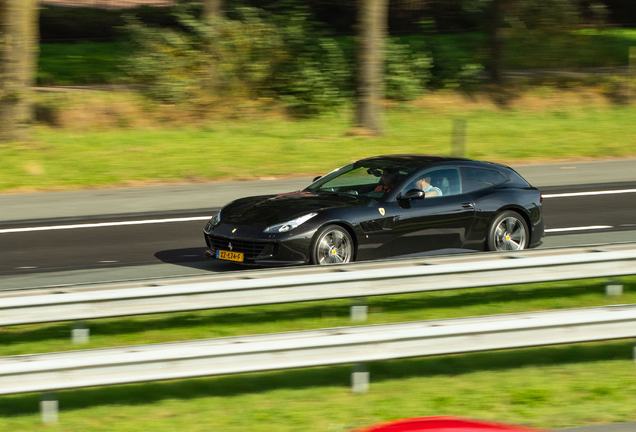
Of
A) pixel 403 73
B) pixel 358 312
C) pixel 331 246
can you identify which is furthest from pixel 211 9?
pixel 358 312

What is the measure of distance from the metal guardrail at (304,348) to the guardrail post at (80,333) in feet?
5.61

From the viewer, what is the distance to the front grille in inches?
381

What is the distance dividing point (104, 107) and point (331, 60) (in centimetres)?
691

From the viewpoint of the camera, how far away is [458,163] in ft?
35.4

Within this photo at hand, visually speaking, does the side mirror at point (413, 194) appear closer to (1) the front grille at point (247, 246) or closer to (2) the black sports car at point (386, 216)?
(2) the black sports car at point (386, 216)

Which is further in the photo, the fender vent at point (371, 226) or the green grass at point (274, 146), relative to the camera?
the green grass at point (274, 146)

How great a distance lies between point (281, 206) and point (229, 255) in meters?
0.82

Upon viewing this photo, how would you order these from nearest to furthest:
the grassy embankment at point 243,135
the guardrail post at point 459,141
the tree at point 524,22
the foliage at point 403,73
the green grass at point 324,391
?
1. the green grass at point 324,391
2. the grassy embankment at point 243,135
3. the guardrail post at point 459,141
4. the foliage at point 403,73
5. the tree at point 524,22

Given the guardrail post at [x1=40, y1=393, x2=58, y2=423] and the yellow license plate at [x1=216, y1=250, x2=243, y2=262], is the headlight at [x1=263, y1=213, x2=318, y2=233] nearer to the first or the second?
the yellow license plate at [x1=216, y1=250, x2=243, y2=262]

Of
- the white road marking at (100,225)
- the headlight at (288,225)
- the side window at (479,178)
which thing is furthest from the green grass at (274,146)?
the headlight at (288,225)

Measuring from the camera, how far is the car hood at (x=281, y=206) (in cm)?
988

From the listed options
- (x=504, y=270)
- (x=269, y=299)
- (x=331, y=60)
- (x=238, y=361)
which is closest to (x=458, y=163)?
(x=504, y=270)

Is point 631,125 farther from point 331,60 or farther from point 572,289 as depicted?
point 572,289

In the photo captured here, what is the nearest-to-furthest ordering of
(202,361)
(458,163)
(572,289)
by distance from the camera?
(202,361), (572,289), (458,163)
